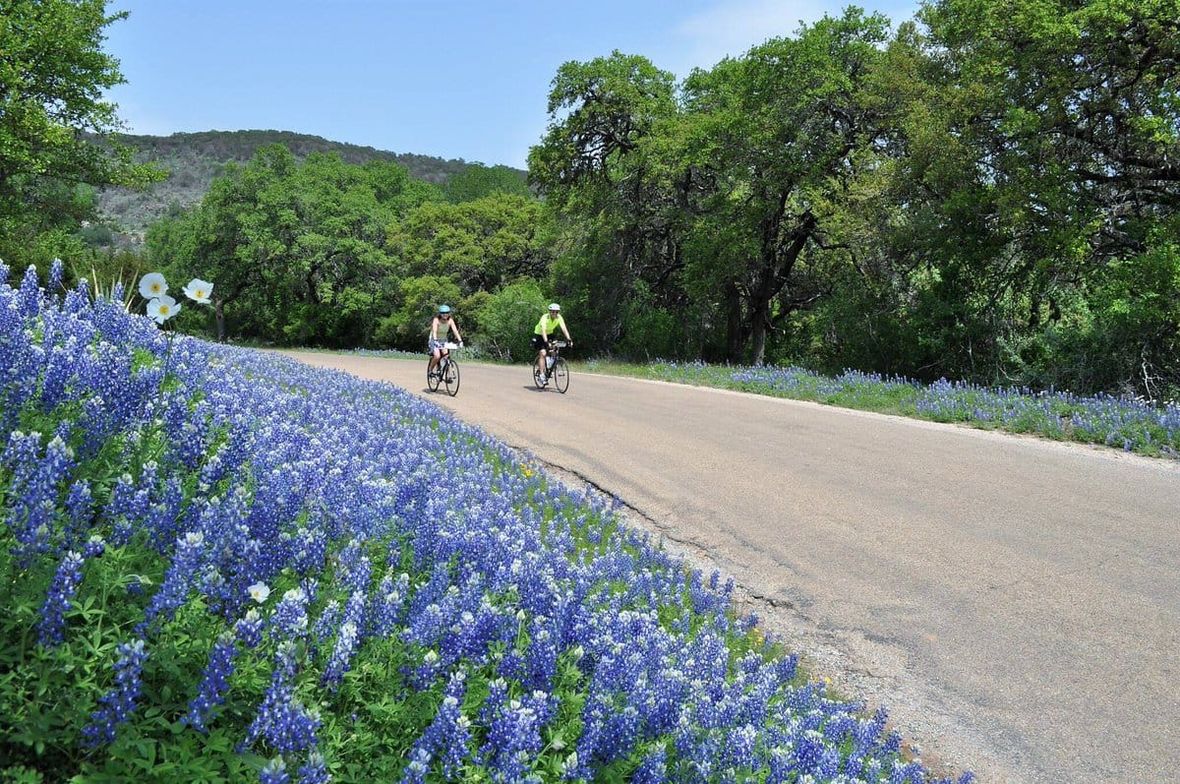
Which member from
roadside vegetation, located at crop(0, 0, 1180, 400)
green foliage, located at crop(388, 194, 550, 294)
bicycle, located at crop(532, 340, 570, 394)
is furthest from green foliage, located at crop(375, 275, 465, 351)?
bicycle, located at crop(532, 340, 570, 394)

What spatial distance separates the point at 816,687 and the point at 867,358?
19.0 m

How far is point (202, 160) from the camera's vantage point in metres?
172

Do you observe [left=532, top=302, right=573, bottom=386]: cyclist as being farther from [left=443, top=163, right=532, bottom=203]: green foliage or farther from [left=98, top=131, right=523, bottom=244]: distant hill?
[left=98, top=131, right=523, bottom=244]: distant hill

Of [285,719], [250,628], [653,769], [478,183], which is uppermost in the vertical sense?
[478,183]

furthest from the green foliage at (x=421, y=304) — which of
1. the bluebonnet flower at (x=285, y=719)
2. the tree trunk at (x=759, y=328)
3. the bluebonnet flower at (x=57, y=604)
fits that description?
the bluebonnet flower at (x=285, y=719)

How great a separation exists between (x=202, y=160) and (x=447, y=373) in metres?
182

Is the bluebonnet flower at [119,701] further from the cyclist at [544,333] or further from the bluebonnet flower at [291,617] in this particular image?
the cyclist at [544,333]

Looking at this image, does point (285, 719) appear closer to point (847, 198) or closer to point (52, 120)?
point (847, 198)

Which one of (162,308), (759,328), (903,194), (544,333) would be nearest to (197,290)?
(162,308)

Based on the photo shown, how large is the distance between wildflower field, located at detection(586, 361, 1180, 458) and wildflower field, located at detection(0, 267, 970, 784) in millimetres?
8906

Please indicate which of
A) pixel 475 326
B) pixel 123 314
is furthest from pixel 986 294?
pixel 475 326

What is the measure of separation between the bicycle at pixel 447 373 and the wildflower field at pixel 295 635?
12.3 metres

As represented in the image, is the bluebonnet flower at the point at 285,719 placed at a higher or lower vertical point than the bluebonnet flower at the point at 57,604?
lower

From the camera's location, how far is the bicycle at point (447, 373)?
1719 cm
